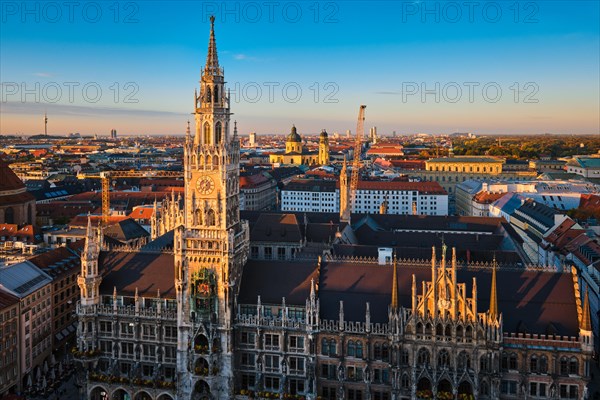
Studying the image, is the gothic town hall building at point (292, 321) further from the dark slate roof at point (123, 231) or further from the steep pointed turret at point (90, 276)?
the dark slate roof at point (123, 231)

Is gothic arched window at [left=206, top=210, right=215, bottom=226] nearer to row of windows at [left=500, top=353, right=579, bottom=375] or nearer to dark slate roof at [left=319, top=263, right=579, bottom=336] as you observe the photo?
dark slate roof at [left=319, top=263, right=579, bottom=336]

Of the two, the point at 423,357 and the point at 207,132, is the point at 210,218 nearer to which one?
the point at 207,132

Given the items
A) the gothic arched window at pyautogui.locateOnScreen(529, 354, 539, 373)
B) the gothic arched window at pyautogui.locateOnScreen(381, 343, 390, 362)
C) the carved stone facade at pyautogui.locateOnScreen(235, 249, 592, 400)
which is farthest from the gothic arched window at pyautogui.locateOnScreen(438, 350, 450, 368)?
the gothic arched window at pyautogui.locateOnScreen(529, 354, 539, 373)

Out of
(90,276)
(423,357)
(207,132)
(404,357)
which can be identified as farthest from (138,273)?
(423,357)

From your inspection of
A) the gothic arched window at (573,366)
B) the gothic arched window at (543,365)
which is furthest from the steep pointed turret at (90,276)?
the gothic arched window at (573,366)

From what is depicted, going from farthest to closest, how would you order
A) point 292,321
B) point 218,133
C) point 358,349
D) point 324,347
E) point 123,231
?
1. point 123,231
2. point 218,133
3. point 292,321
4. point 324,347
5. point 358,349

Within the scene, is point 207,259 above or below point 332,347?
above

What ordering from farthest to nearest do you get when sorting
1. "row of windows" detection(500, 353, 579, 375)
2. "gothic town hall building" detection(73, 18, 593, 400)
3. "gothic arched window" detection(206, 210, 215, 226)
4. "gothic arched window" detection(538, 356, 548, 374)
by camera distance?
"gothic arched window" detection(206, 210, 215, 226)
"gothic town hall building" detection(73, 18, 593, 400)
"gothic arched window" detection(538, 356, 548, 374)
"row of windows" detection(500, 353, 579, 375)
